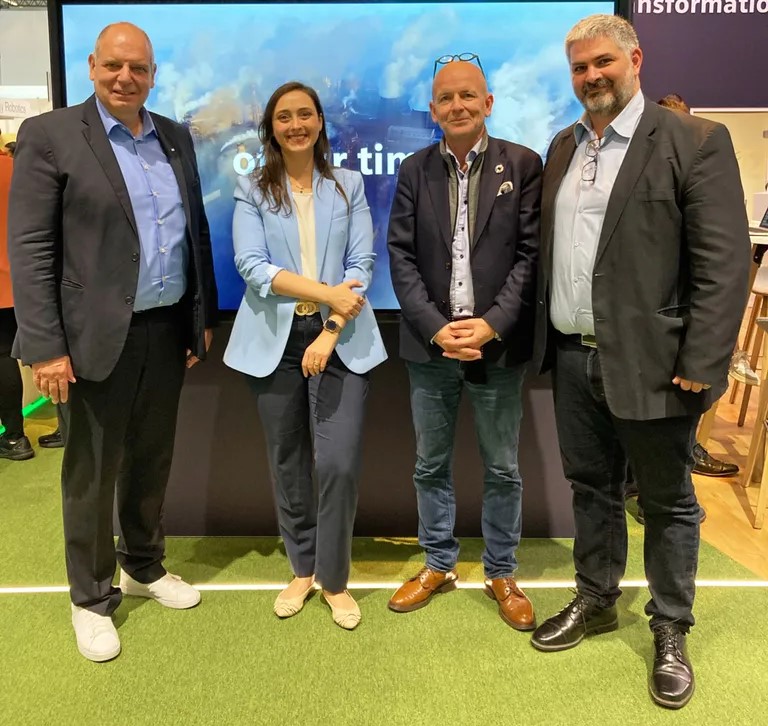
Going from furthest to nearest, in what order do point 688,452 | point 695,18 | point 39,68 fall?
1. point 39,68
2. point 695,18
3. point 688,452

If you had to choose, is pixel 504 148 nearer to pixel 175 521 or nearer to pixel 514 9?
pixel 514 9

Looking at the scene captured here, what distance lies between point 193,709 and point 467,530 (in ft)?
4.82

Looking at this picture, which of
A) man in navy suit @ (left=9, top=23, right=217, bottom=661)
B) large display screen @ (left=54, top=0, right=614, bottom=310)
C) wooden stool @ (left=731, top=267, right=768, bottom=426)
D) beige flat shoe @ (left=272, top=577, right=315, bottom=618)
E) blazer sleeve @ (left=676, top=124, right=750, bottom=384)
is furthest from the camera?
wooden stool @ (left=731, top=267, right=768, bottom=426)

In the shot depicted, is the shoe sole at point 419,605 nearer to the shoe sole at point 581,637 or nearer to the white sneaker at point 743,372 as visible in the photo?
the shoe sole at point 581,637

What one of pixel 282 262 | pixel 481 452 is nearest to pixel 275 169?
pixel 282 262

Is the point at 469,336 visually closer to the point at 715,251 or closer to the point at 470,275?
the point at 470,275

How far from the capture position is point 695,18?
5.82 metres

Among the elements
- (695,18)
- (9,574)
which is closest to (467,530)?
(9,574)

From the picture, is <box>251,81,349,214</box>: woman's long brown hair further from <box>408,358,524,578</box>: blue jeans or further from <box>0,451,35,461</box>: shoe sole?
<box>0,451,35,461</box>: shoe sole

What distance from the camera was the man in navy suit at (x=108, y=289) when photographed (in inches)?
76.9

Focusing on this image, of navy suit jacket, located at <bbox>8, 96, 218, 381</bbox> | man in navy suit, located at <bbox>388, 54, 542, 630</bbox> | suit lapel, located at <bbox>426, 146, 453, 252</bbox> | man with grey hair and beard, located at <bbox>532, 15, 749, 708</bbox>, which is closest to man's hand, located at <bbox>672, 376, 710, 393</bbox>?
man with grey hair and beard, located at <bbox>532, 15, 749, 708</bbox>

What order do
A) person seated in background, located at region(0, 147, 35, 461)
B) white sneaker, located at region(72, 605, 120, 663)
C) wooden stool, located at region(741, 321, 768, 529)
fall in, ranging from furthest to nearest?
person seated in background, located at region(0, 147, 35, 461)
wooden stool, located at region(741, 321, 768, 529)
white sneaker, located at region(72, 605, 120, 663)

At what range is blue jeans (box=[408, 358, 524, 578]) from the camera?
2.27 meters

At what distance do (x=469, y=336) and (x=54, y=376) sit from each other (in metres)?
1.26
